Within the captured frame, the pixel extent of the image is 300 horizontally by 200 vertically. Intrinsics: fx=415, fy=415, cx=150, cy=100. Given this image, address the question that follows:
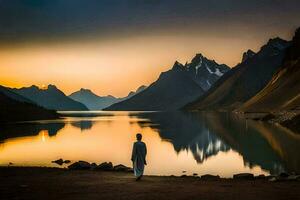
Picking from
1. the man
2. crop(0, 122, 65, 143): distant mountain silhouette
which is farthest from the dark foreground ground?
crop(0, 122, 65, 143): distant mountain silhouette

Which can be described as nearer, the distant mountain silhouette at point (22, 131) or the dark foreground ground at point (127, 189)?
the dark foreground ground at point (127, 189)

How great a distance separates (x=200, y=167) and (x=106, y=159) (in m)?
14.4

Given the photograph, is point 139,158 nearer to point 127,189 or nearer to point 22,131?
point 127,189

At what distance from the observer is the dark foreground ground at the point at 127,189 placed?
21.4 metres

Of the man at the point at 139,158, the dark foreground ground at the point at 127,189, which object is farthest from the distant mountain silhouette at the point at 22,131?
the man at the point at 139,158

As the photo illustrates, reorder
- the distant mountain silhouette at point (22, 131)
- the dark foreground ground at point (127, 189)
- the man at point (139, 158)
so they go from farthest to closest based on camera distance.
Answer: the distant mountain silhouette at point (22, 131), the man at point (139, 158), the dark foreground ground at point (127, 189)

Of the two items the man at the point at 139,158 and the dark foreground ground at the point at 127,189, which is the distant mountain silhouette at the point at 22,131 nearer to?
the dark foreground ground at the point at 127,189

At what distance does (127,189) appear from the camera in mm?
23500

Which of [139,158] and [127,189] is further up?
[139,158]

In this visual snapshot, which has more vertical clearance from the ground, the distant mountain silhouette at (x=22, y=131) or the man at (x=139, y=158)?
the distant mountain silhouette at (x=22, y=131)

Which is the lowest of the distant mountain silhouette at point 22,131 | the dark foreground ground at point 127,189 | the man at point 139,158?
the dark foreground ground at point 127,189

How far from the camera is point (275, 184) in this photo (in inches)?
1029

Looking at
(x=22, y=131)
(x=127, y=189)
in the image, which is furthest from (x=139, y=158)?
(x=22, y=131)

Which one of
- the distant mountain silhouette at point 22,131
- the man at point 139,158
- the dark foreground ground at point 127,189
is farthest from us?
the distant mountain silhouette at point 22,131
